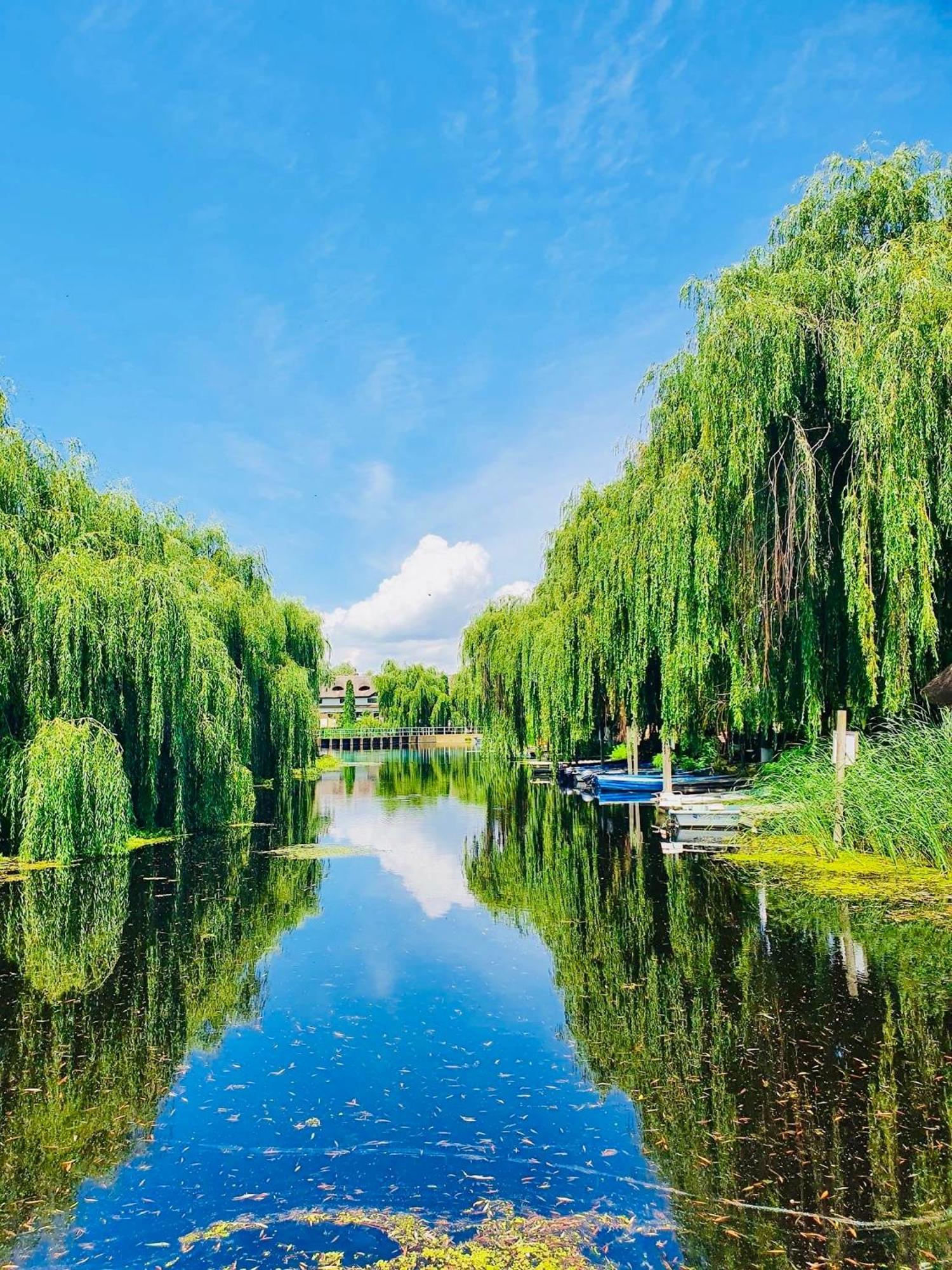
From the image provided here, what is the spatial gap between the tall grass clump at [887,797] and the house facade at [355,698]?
7019 centimetres

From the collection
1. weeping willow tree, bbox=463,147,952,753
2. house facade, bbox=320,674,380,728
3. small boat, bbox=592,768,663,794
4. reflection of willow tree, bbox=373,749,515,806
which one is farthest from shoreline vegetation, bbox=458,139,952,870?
house facade, bbox=320,674,380,728

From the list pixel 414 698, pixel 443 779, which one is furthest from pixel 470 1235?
pixel 414 698

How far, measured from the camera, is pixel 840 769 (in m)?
9.84

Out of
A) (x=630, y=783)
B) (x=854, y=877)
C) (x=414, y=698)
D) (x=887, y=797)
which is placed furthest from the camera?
(x=414, y=698)

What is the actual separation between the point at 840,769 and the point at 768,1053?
5949 mm

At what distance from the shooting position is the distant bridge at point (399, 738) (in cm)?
6138

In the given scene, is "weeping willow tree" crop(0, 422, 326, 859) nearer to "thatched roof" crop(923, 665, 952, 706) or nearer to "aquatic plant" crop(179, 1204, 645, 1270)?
"aquatic plant" crop(179, 1204, 645, 1270)

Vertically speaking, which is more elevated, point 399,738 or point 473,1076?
point 473,1076

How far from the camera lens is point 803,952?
21.0 feet

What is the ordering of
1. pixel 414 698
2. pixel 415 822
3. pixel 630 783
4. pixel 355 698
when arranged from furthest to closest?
pixel 355 698 → pixel 414 698 → pixel 630 783 → pixel 415 822

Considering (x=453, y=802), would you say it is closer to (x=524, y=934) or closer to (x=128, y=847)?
(x=128, y=847)

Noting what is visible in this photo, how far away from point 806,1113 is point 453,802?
678 inches

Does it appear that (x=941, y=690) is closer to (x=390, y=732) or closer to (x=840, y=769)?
(x=840, y=769)

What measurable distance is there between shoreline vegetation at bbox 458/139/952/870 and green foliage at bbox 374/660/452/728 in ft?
158
